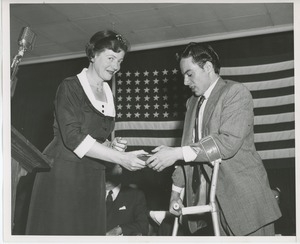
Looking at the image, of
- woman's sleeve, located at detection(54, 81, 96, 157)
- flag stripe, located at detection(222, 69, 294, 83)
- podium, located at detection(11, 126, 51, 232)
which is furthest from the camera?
flag stripe, located at detection(222, 69, 294, 83)

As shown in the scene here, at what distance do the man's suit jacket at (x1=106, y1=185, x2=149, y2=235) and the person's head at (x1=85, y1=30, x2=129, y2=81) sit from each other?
1125mm

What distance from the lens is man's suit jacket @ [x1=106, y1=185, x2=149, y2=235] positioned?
2.79m

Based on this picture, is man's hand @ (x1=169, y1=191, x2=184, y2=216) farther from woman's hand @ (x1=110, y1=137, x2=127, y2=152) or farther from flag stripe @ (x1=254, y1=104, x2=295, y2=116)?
flag stripe @ (x1=254, y1=104, x2=295, y2=116)

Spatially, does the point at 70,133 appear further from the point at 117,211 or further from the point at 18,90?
the point at 18,90

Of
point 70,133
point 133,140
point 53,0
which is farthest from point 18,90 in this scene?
Result: point 70,133

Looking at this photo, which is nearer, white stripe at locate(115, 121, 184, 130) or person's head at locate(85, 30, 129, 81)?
person's head at locate(85, 30, 129, 81)

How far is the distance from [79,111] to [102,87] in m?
0.24

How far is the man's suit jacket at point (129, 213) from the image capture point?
2.79 meters

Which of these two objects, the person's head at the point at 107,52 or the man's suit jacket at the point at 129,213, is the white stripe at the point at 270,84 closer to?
the man's suit jacket at the point at 129,213

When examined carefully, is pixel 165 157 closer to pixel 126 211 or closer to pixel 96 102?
pixel 96 102

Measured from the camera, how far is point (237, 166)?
6.32ft

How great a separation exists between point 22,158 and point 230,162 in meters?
0.94

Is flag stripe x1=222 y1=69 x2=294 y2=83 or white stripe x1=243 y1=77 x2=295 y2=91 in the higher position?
flag stripe x1=222 y1=69 x2=294 y2=83

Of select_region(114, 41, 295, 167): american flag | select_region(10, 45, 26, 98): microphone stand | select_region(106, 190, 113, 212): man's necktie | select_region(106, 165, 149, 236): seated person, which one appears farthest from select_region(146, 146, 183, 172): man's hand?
select_region(114, 41, 295, 167): american flag
